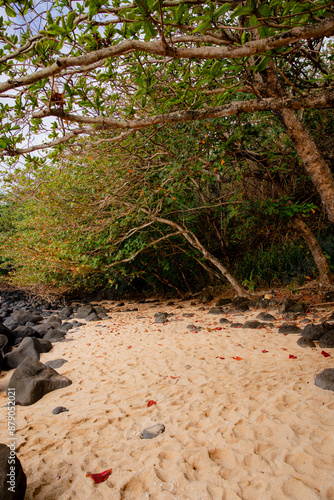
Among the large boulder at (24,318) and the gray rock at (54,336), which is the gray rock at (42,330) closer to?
the gray rock at (54,336)

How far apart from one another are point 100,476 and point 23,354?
3644mm

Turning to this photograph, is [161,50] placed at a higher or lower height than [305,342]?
higher

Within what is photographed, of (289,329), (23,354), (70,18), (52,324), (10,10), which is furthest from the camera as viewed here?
(52,324)

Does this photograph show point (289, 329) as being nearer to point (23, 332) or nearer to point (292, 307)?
point (292, 307)

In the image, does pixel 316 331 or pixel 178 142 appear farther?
pixel 178 142

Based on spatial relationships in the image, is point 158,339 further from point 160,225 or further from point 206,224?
point 206,224

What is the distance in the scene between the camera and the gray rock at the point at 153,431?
101 inches

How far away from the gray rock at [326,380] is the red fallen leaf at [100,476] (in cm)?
211

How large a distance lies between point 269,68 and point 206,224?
22.5 feet

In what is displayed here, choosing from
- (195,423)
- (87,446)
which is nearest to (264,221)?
(195,423)

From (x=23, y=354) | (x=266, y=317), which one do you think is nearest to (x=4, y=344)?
(x=23, y=354)

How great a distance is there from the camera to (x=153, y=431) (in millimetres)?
2604

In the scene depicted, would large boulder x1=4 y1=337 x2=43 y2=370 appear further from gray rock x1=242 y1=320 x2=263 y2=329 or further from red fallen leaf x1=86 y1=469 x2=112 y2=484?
gray rock x1=242 y1=320 x2=263 y2=329

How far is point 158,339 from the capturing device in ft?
19.1
